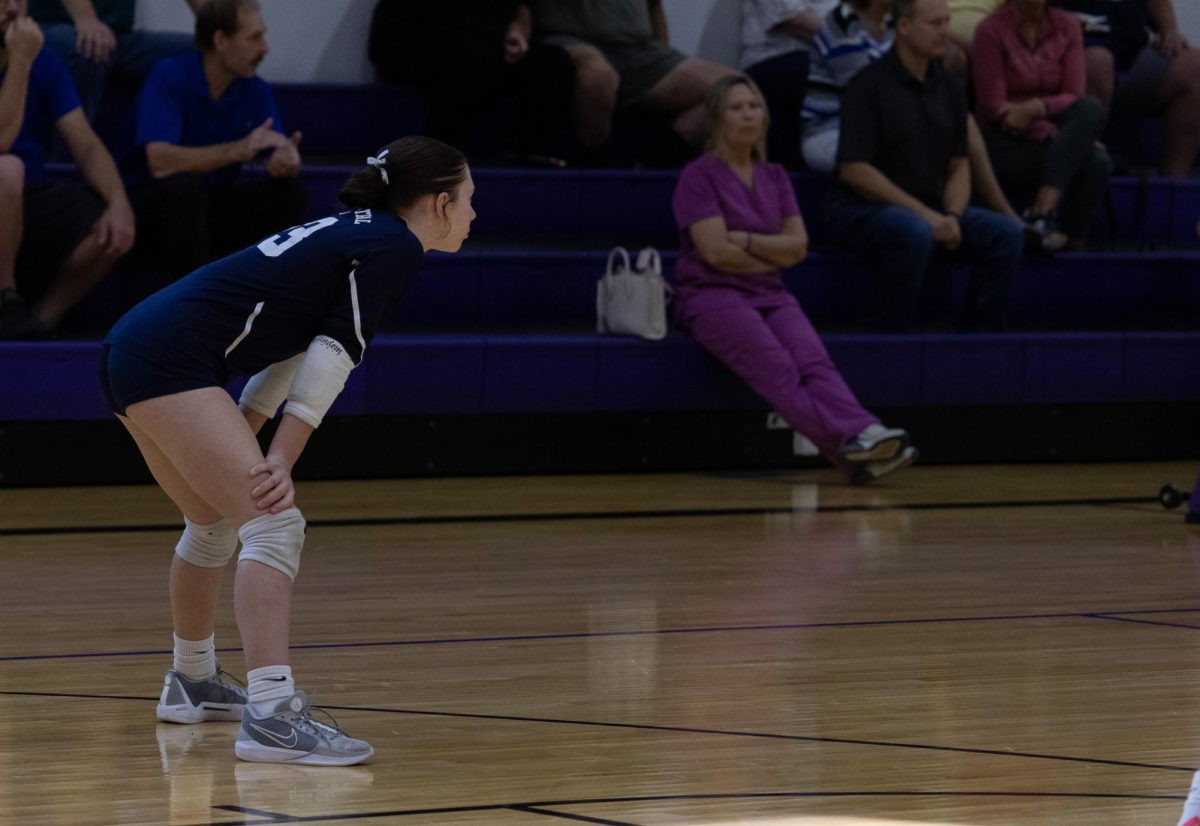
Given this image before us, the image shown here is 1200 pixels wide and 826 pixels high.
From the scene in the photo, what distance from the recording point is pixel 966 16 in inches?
324

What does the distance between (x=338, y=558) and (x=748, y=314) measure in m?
2.13

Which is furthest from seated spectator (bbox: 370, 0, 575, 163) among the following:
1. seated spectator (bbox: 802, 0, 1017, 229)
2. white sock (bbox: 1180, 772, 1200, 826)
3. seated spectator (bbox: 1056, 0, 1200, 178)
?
white sock (bbox: 1180, 772, 1200, 826)

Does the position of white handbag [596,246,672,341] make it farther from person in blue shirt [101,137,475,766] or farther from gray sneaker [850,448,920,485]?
person in blue shirt [101,137,475,766]

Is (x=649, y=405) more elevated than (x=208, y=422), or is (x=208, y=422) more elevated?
(x=208, y=422)

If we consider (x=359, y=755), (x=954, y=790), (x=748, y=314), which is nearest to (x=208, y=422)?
(x=359, y=755)

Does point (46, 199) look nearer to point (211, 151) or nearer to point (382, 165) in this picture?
point (211, 151)

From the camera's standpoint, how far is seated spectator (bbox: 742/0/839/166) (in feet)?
A: 26.1

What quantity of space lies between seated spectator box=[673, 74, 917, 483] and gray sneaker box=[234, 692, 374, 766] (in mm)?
3578

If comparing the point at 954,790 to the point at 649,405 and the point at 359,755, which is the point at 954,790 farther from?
the point at 649,405

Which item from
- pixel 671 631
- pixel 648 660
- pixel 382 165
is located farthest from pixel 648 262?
pixel 382 165

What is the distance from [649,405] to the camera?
6688 mm

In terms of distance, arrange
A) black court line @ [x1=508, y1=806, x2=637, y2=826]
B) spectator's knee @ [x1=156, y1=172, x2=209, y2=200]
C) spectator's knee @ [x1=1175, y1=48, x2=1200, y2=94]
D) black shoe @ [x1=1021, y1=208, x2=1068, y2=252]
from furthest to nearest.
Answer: spectator's knee @ [x1=1175, y1=48, x2=1200, y2=94]
black shoe @ [x1=1021, y1=208, x2=1068, y2=252]
spectator's knee @ [x1=156, y1=172, x2=209, y2=200]
black court line @ [x1=508, y1=806, x2=637, y2=826]

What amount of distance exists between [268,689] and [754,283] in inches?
154

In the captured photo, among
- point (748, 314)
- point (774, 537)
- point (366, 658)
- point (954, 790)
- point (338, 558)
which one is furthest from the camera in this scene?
point (748, 314)
